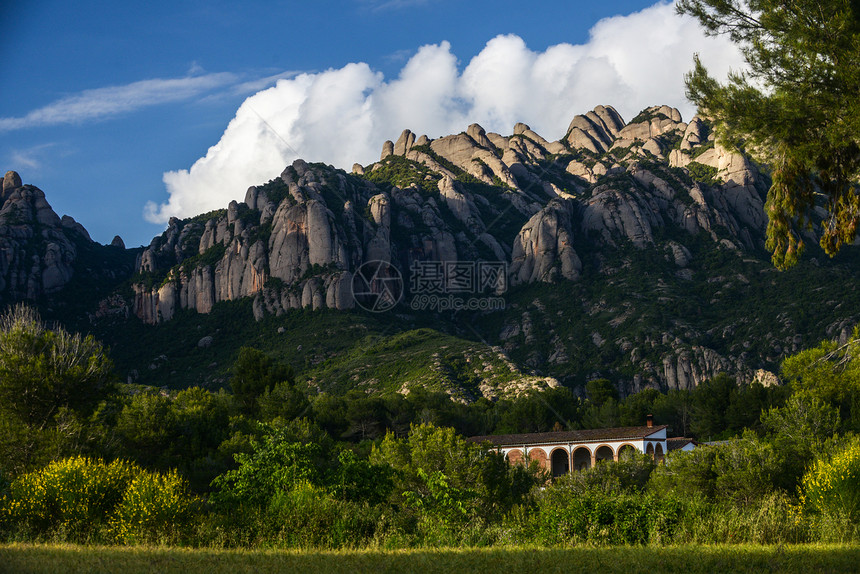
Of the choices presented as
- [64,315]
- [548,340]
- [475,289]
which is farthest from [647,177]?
[64,315]

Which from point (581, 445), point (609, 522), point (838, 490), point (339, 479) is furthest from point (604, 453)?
point (609, 522)

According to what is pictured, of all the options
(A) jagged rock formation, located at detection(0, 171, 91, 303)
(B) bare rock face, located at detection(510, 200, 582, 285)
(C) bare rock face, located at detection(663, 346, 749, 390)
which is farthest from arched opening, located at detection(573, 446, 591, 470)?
(A) jagged rock formation, located at detection(0, 171, 91, 303)

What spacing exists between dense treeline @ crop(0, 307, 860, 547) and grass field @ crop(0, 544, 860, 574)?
1.99 meters

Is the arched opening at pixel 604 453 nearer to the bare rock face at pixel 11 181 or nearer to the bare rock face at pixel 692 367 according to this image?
the bare rock face at pixel 692 367

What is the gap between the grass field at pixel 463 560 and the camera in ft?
36.1

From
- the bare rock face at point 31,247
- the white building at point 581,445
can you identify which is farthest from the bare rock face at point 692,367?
the bare rock face at point 31,247

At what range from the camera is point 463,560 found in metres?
11.9

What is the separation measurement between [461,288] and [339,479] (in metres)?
126

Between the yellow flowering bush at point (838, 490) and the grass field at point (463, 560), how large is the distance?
396 centimetres

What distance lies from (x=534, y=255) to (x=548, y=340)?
27.2m

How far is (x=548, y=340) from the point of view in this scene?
113 m

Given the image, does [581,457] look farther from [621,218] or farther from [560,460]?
[621,218]

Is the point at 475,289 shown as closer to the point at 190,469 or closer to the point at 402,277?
the point at 402,277

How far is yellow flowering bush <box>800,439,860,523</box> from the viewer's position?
15867 millimetres
